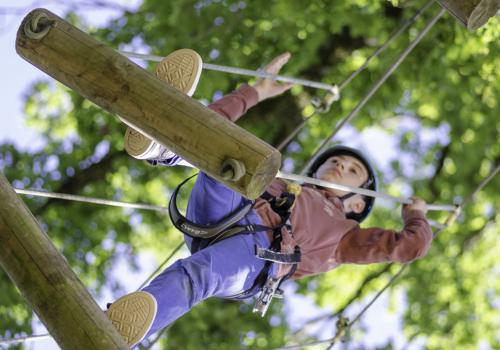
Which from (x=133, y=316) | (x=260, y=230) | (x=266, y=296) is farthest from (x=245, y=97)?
(x=133, y=316)

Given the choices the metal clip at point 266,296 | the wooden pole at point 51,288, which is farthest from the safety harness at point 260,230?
the wooden pole at point 51,288

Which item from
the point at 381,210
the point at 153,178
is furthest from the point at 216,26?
the point at 381,210

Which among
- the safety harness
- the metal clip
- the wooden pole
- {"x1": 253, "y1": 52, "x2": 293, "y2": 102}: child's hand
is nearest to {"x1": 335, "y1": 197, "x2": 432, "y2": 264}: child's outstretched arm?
the safety harness

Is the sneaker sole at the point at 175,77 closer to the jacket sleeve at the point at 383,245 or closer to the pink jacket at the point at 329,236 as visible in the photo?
the pink jacket at the point at 329,236

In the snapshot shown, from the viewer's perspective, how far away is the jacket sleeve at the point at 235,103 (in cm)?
388

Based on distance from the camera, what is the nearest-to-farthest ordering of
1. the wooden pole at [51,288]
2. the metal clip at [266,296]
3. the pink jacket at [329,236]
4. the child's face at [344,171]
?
the wooden pole at [51,288], the metal clip at [266,296], the pink jacket at [329,236], the child's face at [344,171]

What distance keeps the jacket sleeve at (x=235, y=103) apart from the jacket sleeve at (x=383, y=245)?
739 millimetres

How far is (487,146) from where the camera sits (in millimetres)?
7836

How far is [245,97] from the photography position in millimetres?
4023

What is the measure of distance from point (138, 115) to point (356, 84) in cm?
433

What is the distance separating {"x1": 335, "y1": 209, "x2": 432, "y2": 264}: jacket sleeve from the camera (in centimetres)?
406

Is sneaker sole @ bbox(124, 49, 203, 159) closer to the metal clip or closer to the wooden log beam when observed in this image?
the wooden log beam

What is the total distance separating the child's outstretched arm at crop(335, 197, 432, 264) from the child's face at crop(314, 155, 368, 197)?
36 centimetres

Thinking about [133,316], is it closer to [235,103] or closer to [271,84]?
[235,103]
